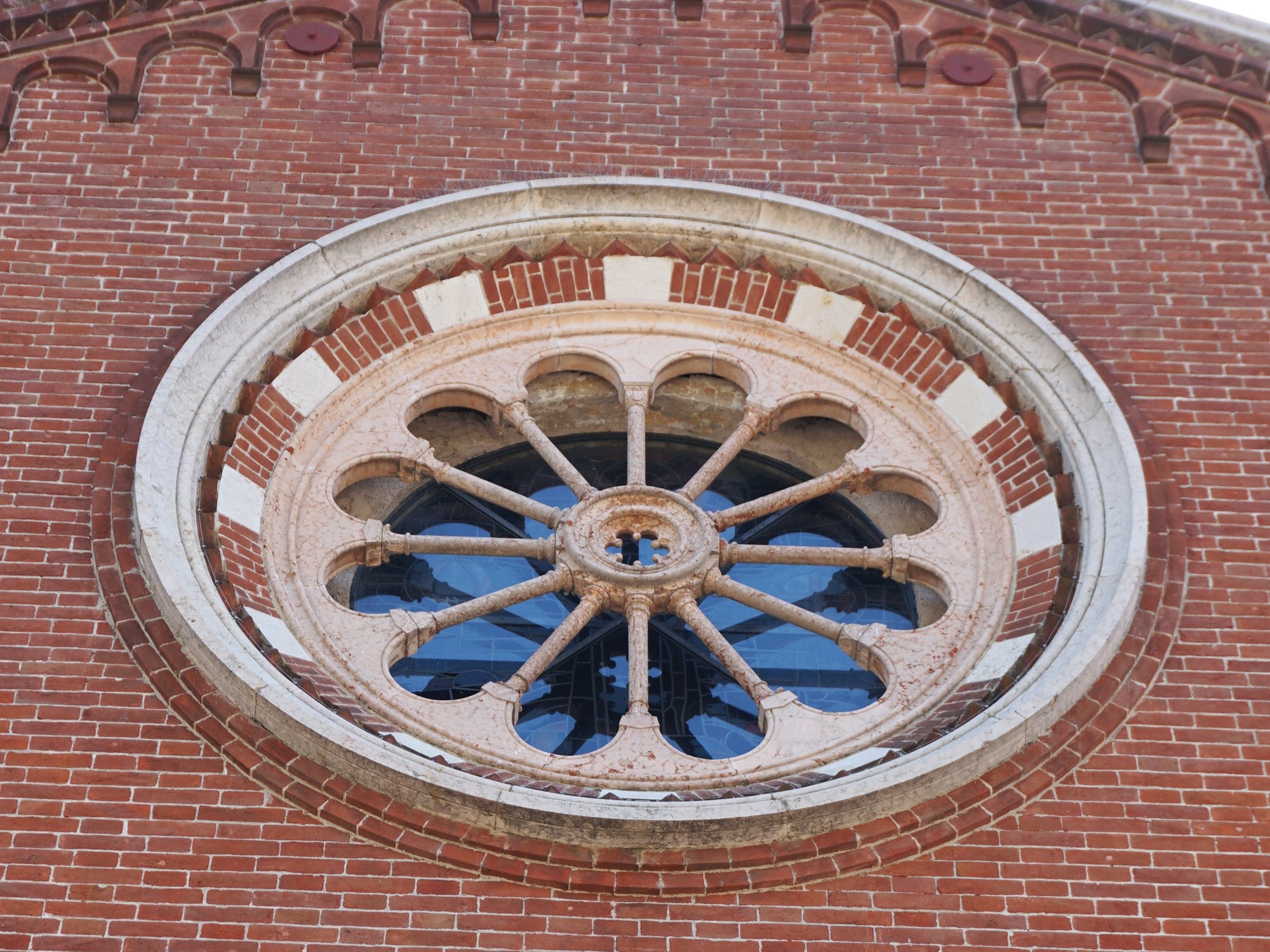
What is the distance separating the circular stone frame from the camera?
10.4m

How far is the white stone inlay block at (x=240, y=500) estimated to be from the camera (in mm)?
12070

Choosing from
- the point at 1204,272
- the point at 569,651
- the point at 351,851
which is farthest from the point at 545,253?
the point at 351,851

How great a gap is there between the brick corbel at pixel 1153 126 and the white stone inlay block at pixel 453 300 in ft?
13.4

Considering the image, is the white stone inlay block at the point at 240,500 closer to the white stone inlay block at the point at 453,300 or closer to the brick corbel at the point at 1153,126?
the white stone inlay block at the point at 453,300

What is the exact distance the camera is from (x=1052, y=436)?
1271cm

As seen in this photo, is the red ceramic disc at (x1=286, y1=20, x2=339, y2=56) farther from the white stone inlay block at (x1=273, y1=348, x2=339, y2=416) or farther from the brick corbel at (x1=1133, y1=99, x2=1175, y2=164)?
the brick corbel at (x1=1133, y1=99, x2=1175, y2=164)

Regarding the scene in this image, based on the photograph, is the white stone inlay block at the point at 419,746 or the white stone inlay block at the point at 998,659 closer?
the white stone inlay block at the point at 419,746

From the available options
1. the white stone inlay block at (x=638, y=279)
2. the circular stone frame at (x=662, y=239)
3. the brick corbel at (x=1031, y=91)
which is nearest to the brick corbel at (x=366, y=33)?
the circular stone frame at (x=662, y=239)

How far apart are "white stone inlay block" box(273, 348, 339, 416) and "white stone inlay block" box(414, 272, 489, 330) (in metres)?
0.75

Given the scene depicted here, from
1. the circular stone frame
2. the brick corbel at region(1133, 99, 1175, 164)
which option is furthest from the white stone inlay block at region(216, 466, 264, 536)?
the brick corbel at region(1133, 99, 1175, 164)

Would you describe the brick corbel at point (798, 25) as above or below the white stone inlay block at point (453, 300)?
above

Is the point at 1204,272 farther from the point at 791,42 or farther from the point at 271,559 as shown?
the point at 271,559

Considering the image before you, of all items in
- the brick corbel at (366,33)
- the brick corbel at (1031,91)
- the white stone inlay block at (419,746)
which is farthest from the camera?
the brick corbel at (366,33)

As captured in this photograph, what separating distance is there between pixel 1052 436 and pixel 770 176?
245 centimetres
